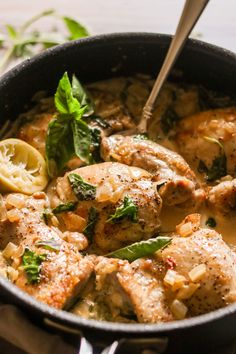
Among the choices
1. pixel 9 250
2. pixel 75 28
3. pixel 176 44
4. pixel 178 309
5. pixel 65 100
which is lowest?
pixel 9 250

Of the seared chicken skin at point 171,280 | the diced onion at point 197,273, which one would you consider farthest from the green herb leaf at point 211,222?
the diced onion at point 197,273

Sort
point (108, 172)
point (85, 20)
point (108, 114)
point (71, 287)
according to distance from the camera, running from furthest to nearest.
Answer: point (85, 20) → point (108, 114) → point (108, 172) → point (71, 287)

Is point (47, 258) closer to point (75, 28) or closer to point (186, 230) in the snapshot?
point (186, 230)

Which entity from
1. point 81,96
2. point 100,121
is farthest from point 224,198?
point 81,96

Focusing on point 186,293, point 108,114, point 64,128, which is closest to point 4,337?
point 186,293

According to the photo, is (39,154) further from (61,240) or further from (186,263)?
(186,263)

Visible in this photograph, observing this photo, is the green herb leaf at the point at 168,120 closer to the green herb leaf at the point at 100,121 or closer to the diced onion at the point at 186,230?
the green herb leaf at the point at 100,121

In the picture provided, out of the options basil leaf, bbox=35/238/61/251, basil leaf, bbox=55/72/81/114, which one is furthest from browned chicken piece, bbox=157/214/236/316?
basil leaf, bbox=55/72/81/114
